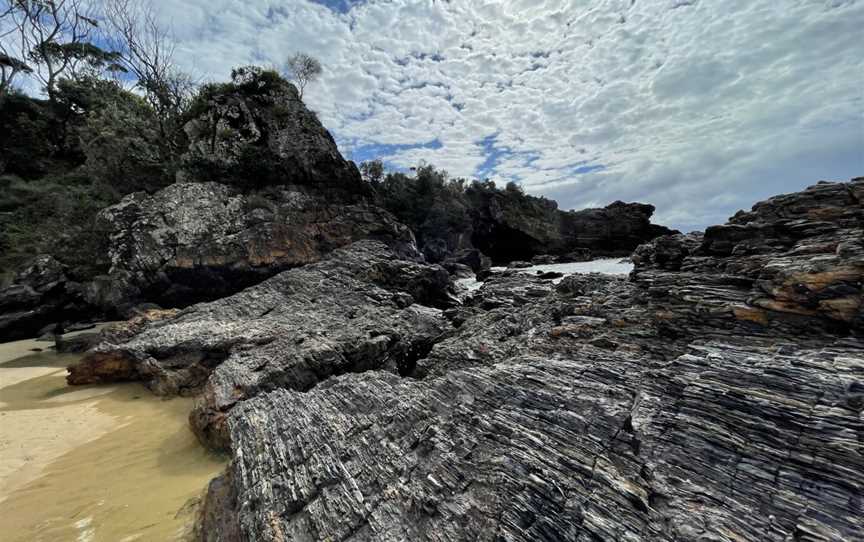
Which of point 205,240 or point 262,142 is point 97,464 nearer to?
point 205,240

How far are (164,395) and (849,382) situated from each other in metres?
14.7

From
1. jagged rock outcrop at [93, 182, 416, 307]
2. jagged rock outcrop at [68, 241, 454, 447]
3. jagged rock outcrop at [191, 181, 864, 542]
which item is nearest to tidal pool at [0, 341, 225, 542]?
jagged rock outcrop at [68, 241, 454, 447]

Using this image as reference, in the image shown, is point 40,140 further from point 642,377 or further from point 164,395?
point 642,377

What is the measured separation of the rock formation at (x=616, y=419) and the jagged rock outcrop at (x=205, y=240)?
463 inches

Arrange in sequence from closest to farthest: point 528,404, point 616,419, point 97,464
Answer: point 616,419 → point 528,404 → point 97,464

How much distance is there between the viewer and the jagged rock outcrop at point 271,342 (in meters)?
8.68

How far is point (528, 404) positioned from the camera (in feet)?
17.0

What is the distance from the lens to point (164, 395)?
10.3 metres

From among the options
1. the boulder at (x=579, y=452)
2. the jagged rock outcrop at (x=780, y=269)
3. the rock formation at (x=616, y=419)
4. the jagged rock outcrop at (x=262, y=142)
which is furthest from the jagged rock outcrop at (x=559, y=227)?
the boulder at (x=579, y=452)

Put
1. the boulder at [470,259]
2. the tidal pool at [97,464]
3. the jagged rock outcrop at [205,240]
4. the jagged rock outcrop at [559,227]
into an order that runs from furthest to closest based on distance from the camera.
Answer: the jagged rock outcrop at [559,227], the boulder at [470,259], the jagged rock outcrop at [205,240], the tidal pool at [97,464]

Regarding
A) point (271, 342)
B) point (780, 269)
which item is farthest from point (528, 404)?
point (271, 342)

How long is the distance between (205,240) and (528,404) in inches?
775

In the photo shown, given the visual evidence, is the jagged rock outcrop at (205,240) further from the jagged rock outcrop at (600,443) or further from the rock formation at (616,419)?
the jagged rock outcrop at (600,443)

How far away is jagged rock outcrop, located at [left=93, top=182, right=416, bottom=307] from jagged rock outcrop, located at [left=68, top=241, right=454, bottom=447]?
201 inches
